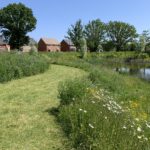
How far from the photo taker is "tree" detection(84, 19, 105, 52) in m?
91.6

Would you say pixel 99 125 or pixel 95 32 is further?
pixel 95 32

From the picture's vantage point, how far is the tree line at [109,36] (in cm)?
8719

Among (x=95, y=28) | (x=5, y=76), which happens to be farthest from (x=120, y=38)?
(x=5, y=76)

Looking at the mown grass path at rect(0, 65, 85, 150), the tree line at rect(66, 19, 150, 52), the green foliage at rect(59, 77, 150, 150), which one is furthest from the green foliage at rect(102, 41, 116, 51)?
the green foliage at rect(59, 77, 150, 150)

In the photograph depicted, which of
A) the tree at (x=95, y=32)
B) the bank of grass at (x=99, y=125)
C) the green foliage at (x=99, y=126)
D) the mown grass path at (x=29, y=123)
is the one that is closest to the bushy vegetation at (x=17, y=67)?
the mown grass path at (x=29, y=123)

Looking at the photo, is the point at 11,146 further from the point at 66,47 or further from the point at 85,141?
the point at 66,47

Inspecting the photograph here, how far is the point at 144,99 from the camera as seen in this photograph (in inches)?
648

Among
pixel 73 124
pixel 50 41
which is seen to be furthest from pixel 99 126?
pixel 50 41

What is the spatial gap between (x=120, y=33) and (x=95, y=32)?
9434mm

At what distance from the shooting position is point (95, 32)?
93.6 metres

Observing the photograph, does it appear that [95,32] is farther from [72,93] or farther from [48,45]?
[72,93]

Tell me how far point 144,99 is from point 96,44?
7562 centimetres

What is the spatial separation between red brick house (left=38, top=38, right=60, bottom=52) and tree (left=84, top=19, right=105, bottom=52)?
11.0 m

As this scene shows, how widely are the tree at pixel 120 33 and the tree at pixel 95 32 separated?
465 centimetres
